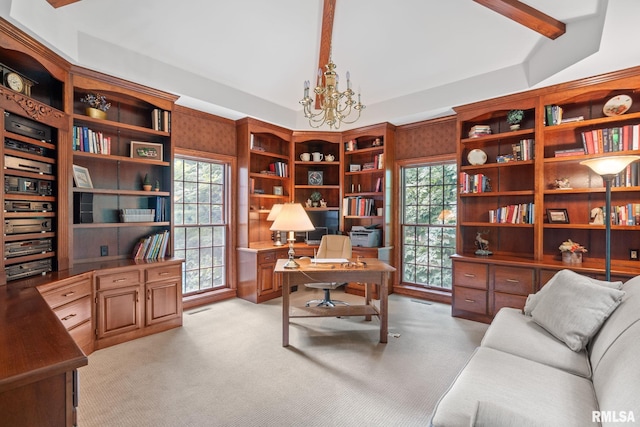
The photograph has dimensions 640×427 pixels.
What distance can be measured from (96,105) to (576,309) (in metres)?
4.63

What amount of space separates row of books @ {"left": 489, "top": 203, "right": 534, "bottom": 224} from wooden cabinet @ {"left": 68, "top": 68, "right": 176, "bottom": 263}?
13.4ft

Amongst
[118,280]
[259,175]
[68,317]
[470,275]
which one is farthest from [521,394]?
[259,175]

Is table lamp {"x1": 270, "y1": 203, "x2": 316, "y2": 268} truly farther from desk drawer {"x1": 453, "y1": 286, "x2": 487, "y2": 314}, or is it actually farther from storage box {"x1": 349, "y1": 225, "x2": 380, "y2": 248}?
desk drawer {"x1": 453, "y1": 286, "x2": 487, "y2": 314}

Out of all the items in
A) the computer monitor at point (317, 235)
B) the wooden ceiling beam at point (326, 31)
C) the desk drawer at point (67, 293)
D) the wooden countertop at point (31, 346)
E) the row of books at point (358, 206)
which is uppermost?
the wooden ceiling beam at point (326, 31)

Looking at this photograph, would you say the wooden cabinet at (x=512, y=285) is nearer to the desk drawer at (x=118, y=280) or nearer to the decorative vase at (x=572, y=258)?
the decorative vase at (x=572, y=258)

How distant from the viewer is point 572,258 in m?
3.35

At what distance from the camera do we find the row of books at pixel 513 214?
368cm

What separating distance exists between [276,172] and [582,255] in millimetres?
4200

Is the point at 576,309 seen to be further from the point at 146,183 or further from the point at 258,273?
the point at 146,183

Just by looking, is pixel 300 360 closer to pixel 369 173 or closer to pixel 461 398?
pixel 461 398

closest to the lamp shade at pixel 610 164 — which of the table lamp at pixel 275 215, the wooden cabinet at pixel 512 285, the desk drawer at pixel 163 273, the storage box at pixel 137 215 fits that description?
the wooden cabinet at pixel 512 285

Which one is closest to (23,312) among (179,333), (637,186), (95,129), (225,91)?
(179,333)

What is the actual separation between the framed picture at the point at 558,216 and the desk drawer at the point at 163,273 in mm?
4351

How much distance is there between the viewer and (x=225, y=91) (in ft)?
13.7
